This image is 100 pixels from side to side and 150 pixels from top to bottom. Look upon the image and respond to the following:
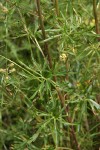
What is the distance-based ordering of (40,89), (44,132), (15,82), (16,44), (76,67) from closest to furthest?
(40,89)
(15,82)
(44,132)
(76,67)
(16,44)

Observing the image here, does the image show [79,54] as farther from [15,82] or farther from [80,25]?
[15,82]

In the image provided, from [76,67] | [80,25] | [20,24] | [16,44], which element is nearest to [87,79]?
[76,67]

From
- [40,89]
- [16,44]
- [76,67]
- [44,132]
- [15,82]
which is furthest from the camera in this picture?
[16,44]

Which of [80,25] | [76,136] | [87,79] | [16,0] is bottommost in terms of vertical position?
[76,136]

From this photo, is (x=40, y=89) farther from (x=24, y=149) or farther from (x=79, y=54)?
(x=24, y=149)

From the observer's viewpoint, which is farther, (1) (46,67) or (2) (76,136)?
(2) (76,136)

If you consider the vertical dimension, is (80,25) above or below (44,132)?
above

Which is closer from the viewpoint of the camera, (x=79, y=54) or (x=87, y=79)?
(x=79, y=54)

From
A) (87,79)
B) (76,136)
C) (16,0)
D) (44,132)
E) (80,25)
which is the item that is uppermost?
(16,0)

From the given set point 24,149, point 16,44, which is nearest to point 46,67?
point 24,149
